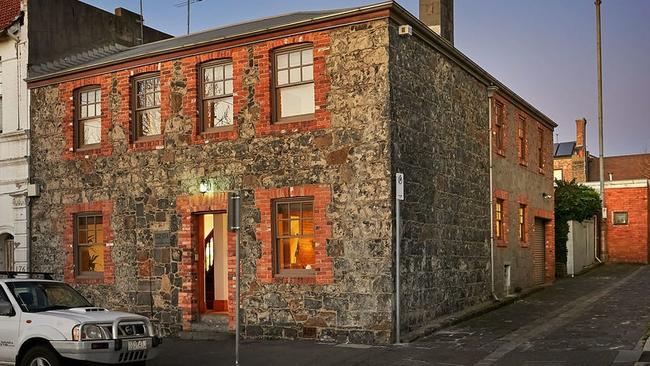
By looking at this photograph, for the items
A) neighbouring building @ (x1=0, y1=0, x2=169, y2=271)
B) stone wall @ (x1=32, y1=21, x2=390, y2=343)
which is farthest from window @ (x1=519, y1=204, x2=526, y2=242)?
neighbouring building @ (x1=0, y1=0, x2=169, y2=271)

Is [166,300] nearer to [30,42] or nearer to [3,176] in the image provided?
[3,176]

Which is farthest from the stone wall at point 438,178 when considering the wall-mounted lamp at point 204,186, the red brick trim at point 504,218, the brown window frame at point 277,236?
the wall-mounted lamp at point 204,186

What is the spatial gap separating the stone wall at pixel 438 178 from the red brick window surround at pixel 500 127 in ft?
2.83

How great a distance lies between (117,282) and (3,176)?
5408 mm

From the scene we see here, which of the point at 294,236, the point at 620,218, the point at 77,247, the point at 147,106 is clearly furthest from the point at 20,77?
the point at 620,218

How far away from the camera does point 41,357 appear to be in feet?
34.8

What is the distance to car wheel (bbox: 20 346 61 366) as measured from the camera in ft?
34.3

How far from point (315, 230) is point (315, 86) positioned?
2938 mm

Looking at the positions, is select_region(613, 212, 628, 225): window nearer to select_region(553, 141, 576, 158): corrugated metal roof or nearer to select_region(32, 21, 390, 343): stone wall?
select_region(553, 141, 576, 158): corrugated metal roof

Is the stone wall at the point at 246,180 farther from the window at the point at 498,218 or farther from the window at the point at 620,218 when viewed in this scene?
the window at the point at 620,218

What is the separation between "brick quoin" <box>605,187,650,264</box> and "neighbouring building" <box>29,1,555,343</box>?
64.3 ft

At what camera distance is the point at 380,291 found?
14.1 metres

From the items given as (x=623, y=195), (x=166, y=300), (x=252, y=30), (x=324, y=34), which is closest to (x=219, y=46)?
(x=252, y=30)

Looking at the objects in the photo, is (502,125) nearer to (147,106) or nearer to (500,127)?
(500,127)
